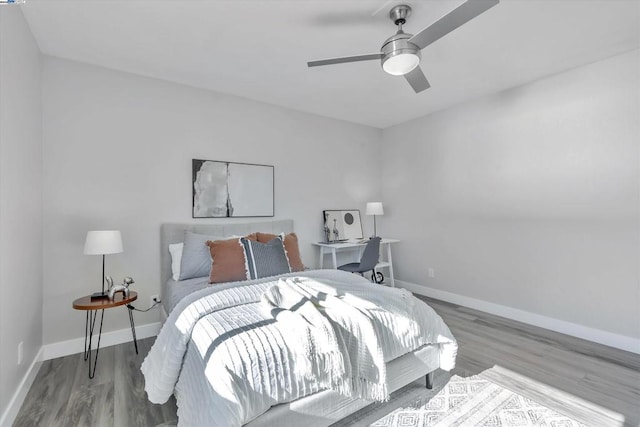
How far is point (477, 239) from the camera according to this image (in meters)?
3.80

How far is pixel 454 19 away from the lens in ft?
5.43

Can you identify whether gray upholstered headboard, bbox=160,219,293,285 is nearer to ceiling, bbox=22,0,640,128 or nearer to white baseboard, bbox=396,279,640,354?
ceiling, bbox=22,0,640,128

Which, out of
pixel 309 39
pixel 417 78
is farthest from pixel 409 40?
pixel 309 39

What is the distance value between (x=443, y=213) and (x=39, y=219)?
4.43 m

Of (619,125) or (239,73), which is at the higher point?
(239,73)

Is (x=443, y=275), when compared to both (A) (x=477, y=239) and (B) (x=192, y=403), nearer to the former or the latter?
(A) (x=477, y=239)

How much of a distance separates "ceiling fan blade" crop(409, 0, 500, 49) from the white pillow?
2.72 metres

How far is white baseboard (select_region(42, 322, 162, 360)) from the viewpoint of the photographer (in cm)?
260

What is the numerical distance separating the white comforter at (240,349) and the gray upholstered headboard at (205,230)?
1.27 metres

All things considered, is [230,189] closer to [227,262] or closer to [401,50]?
[227,262]

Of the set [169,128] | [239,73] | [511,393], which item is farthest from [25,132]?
[511,393]

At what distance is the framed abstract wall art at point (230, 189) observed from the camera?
3.31 m

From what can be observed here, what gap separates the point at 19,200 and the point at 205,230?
1494 millimetres

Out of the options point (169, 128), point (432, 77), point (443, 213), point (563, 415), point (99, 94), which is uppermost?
point (432, 77)
